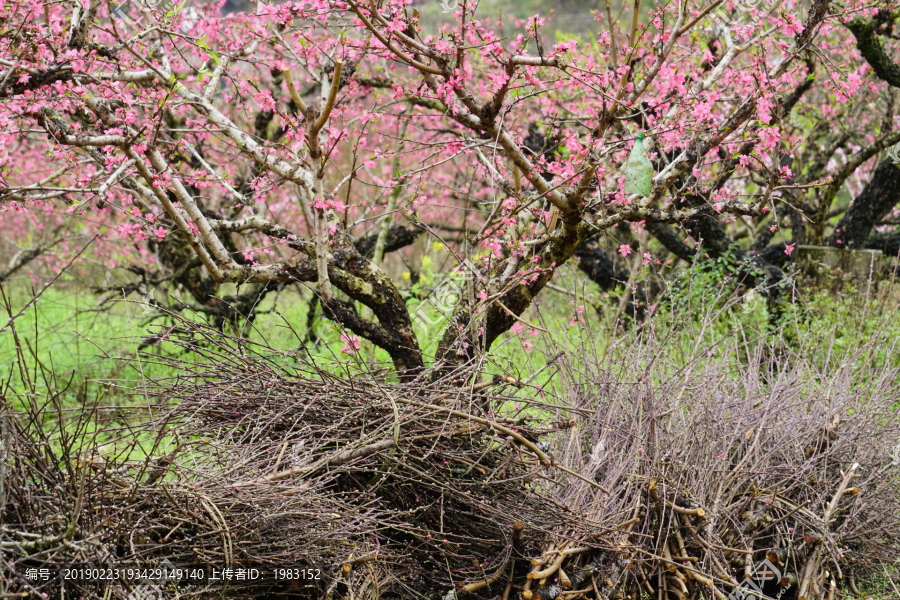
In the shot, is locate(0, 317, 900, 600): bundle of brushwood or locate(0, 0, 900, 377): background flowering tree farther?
locate(0, 0, 900, 377): background flowering tree

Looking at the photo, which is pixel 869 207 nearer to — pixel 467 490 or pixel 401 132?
pixel 401 132

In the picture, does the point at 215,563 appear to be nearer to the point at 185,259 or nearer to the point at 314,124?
the point at 314,124

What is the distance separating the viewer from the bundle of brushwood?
2.69 meters

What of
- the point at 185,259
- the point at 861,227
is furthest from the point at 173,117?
the point at 861,227

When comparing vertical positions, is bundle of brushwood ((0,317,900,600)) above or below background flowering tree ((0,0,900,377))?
below

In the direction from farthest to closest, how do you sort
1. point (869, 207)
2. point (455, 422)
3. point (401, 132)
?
point (869, 207)
point (401, 132)
point (455, 422)

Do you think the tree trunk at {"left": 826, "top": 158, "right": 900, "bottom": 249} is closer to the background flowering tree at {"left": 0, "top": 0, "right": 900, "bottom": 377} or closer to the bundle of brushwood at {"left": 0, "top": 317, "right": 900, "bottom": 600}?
the background flowering tree at {"left": 0, "top": 0, "right": 900, "bottom": 377}

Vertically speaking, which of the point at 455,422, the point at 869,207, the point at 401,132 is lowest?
the point at 869,207

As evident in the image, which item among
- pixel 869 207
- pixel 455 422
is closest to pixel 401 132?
pixel 455 422

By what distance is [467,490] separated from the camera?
11.0 feet

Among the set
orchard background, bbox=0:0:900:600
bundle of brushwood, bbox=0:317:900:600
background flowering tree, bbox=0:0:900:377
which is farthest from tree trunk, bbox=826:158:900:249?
bundle of brushwood, bbox=0:317:900:600

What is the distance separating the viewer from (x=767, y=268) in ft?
23.8

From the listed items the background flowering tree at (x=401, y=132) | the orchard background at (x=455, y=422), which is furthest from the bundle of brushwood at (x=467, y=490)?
the background flowering tree at (x=401, y=132)

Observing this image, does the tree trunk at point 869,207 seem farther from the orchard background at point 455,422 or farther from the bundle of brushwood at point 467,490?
the bundle of brushwood at point 467,490
